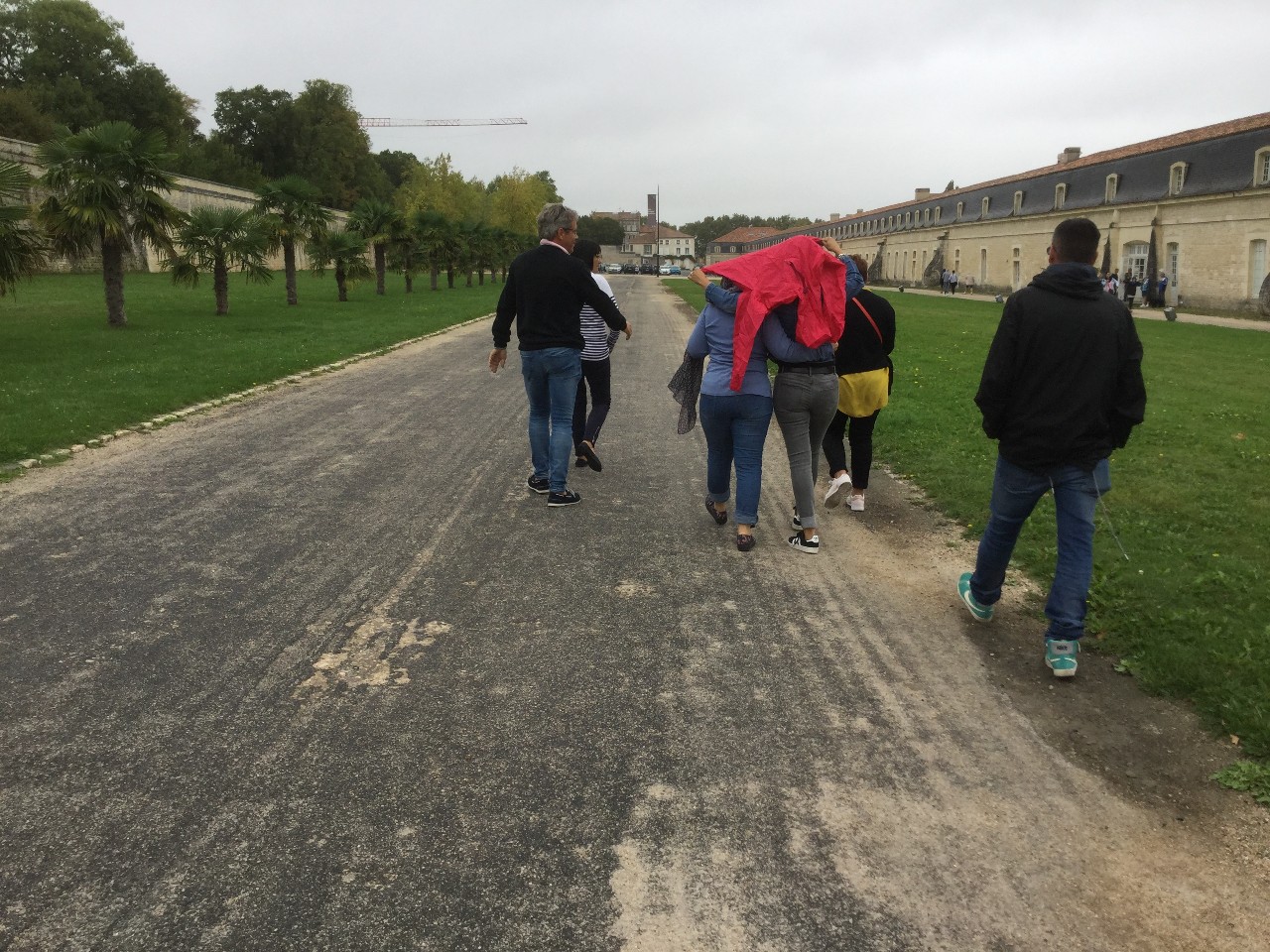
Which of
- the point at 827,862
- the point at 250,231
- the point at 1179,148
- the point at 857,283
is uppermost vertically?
the point at 1179,148

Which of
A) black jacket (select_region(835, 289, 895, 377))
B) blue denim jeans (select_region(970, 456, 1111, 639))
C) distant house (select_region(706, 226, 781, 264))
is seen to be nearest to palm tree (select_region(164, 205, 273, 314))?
black jacket (select_region(835, 289, 895, 377))

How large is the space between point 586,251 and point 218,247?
66.5 feet

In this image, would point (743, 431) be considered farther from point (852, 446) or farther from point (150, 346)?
point (150, 346)

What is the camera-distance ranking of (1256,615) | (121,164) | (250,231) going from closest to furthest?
(1256,615)
(121,164)
(250,231)

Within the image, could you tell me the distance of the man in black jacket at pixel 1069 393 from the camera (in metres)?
3.97

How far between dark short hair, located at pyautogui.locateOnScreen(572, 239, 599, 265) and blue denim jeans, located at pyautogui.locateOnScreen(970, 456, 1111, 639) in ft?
12.7

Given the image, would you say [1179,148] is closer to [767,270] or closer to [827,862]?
[767,270]

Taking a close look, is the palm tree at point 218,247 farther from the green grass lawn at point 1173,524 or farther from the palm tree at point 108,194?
the green grass lawn at point 1173,524

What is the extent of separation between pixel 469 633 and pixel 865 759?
6.32 feet

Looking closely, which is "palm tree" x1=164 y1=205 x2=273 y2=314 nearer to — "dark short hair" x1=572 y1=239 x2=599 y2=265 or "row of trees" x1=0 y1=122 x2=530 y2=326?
"row of trees" x1=0 y1=122 x2=530 y2=326

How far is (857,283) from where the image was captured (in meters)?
6.01

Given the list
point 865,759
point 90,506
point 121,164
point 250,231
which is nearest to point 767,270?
point 865,759

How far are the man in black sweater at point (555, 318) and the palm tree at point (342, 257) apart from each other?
2587cm

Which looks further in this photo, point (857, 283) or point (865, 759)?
point (857, 283)
